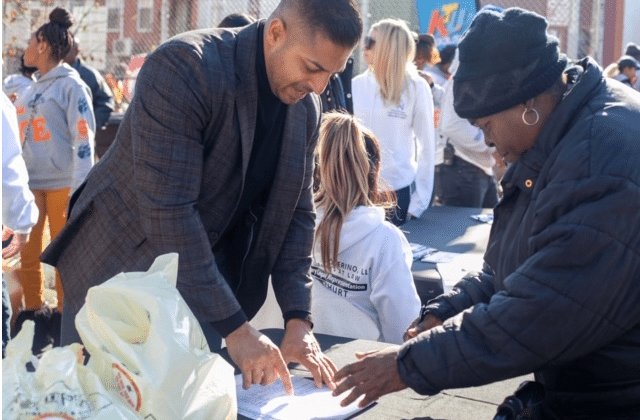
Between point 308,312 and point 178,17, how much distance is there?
6893 mm

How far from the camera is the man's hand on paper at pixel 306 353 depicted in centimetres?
179

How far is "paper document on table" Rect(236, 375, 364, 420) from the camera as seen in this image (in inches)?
63.6

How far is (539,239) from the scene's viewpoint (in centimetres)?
140

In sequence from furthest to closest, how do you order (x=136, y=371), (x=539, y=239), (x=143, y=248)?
1. (x=143, y=248)
2. (x=539, y=239)
3. (x=136, y=371)

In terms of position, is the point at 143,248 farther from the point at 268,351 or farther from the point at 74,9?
the point at 74,9

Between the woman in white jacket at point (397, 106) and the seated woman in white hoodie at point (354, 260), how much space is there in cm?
174

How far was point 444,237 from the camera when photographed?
4043mm

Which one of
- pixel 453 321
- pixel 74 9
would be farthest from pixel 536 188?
pixel 74 9

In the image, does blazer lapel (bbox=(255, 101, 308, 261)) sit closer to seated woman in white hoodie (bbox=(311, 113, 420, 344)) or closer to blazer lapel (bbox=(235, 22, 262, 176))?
blazer lapel (bbox=(235, 22, 262, 176))

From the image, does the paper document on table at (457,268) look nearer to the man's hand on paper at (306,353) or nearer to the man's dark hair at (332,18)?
the man's hand on paper at (306,353)

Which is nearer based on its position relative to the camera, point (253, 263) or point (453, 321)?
point (453, 321)

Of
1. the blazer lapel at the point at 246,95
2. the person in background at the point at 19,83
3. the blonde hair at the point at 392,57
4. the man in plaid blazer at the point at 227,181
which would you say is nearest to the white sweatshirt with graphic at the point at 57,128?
the person in background at the point at 19,83

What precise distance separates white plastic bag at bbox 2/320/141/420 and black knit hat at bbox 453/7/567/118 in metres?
0.87

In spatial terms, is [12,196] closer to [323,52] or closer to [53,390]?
[323,52]
